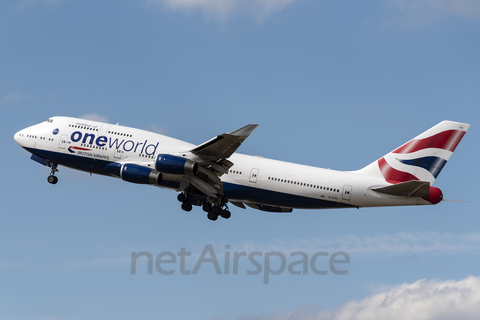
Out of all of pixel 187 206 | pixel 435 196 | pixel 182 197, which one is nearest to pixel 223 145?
pixel 182 197

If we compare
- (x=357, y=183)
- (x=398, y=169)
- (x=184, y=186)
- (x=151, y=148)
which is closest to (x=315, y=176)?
(x=357, y=183)

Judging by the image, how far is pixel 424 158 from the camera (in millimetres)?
43062

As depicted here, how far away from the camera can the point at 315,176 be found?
42.2 meters

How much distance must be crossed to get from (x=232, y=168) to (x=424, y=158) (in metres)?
14.0

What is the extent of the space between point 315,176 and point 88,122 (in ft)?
59.4

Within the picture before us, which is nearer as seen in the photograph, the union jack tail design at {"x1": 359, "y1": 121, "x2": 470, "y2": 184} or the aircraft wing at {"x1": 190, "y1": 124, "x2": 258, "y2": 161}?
the aircraft wing at {"x1": 190, "y1": 124, "x2": 258, "y2": 161}

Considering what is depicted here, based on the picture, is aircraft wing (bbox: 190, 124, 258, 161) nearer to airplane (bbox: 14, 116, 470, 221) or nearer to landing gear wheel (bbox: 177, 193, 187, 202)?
airplane (bbox: 14, 116, 470, 221)

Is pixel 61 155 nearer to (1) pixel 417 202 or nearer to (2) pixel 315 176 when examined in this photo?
(2) pixel 315 176

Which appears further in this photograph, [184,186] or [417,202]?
[184,186]

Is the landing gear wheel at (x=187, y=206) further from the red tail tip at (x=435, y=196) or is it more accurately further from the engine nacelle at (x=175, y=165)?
the red tail tip at (x=435, y=196)

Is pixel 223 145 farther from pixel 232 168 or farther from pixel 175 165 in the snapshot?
pixel 232 168

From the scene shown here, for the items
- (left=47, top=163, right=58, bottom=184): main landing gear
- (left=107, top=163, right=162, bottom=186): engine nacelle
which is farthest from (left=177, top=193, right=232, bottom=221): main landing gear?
(left=47, top=163, right=58, bottom=184): main landing gear

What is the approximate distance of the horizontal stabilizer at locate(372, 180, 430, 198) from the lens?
3850cm

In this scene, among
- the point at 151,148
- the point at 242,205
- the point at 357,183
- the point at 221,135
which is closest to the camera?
the point at 221,135
